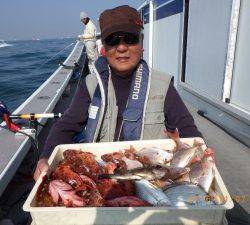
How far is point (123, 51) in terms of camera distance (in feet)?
8.13

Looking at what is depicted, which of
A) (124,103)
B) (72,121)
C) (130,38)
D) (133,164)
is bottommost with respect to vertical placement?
(133,164)

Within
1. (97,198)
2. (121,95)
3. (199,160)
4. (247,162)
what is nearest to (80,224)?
(97,198)

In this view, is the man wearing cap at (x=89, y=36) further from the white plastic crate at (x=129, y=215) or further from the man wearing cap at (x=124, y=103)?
the white plastic crate at (x=129, y=215)

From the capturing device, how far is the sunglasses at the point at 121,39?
242 centimetres

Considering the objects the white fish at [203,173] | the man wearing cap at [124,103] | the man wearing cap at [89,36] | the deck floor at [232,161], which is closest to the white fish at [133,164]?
the white fish at [203,173]

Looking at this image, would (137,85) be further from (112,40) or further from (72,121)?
(72,121)

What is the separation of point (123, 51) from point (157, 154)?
3.04ft

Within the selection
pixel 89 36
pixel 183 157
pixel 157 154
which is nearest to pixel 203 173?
pixel 183 157

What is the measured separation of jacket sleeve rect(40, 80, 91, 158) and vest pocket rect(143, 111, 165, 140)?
553 mm

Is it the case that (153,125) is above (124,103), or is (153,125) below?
below

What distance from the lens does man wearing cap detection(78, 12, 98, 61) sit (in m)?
11.1

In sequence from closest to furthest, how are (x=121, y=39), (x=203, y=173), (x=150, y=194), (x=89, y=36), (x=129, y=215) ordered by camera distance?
(x=129, y=215)
(x=150, y=194)
(x=203, y=173)
(x=121, y=39)
(x=89, y=36)

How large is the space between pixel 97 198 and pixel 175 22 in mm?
5951

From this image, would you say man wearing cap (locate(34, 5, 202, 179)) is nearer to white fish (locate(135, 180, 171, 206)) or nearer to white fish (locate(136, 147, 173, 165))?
white fish (locate(136, 147, 173, 165))
